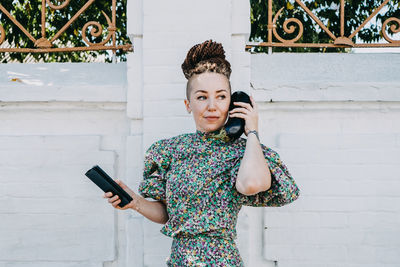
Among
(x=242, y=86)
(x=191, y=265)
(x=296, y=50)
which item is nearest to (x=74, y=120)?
(x=242, y=86)

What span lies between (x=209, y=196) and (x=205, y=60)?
62 cm

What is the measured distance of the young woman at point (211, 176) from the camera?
1.77m

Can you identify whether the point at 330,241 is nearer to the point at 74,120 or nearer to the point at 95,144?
the point at 95,144

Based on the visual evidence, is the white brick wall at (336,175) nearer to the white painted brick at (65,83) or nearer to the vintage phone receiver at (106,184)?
the white painted brick at (65,83)

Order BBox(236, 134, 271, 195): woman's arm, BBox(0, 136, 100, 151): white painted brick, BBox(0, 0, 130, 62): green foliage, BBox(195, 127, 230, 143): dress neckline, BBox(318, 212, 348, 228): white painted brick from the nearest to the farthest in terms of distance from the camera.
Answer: BBox(236, 134, 271, 195): woman's arm → BBox(195, 127, 230, 143): dress neckline → BBox(318, 212, 348, 228): white painted brick → BBox(0, 136, 100, 151): white painted brick → BBox(0, 0, 130, 62): green foliage

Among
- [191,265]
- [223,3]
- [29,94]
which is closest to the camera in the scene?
[191,265]

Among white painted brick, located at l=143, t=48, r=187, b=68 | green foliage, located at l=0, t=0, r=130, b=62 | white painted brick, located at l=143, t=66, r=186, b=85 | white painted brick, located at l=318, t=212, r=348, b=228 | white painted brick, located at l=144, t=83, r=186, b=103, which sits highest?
green foliage, located at l=0, t=0, r=130, b=62

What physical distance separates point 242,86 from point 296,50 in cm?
209

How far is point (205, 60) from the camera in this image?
A: 192 cm

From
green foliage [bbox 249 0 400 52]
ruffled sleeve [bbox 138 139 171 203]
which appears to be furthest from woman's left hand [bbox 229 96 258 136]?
green foliage [bbox 249 0 400 52]

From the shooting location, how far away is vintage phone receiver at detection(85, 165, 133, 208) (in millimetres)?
1794

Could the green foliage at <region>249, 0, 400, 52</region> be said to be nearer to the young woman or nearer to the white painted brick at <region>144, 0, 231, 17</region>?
the white painted brick at <region>144, 0, 231, 17</region>

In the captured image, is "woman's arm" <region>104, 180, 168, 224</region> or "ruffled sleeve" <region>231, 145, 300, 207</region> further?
"woman's arm" <region>104, 180, 168, 224</region>

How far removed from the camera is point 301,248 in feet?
8.78
